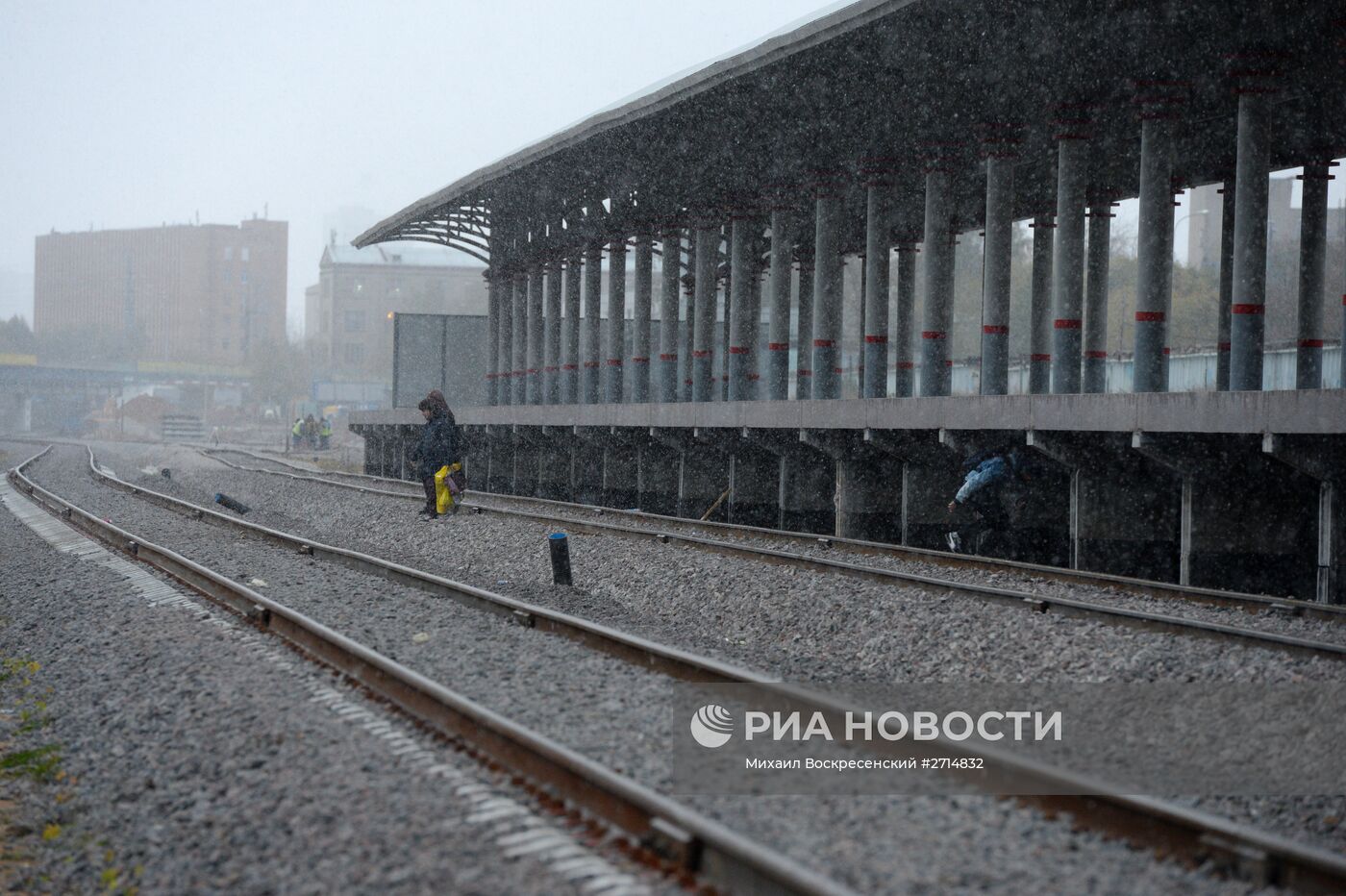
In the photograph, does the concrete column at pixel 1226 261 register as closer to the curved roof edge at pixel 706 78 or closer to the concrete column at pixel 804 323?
the curved roof edge at pixel 706 78

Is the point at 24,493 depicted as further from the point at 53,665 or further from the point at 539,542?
the point at 53,665

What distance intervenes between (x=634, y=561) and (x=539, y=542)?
2.38 m

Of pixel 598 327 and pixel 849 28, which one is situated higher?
pixel 849 28

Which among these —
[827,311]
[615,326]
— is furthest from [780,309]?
[615,326]

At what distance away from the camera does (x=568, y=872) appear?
4.49 meters

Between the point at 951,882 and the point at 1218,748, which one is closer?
the point at 951,882

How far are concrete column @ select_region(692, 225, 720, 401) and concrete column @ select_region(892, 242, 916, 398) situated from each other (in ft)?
13.7

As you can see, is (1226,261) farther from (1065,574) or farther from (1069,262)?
(1065,574)

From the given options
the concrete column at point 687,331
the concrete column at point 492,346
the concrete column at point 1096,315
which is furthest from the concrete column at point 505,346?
the concrete column at point 1096,315

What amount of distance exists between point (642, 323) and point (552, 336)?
5.44 metres

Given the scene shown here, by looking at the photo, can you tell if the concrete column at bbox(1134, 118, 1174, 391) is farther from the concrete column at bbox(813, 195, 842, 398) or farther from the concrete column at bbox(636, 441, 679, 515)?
the concrete column at bbox(636, 441, 679, 515)

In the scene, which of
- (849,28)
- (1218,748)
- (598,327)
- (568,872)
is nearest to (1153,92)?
(849,28)

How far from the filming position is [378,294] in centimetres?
11869

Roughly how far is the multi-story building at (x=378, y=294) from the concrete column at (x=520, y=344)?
71.3 metres
